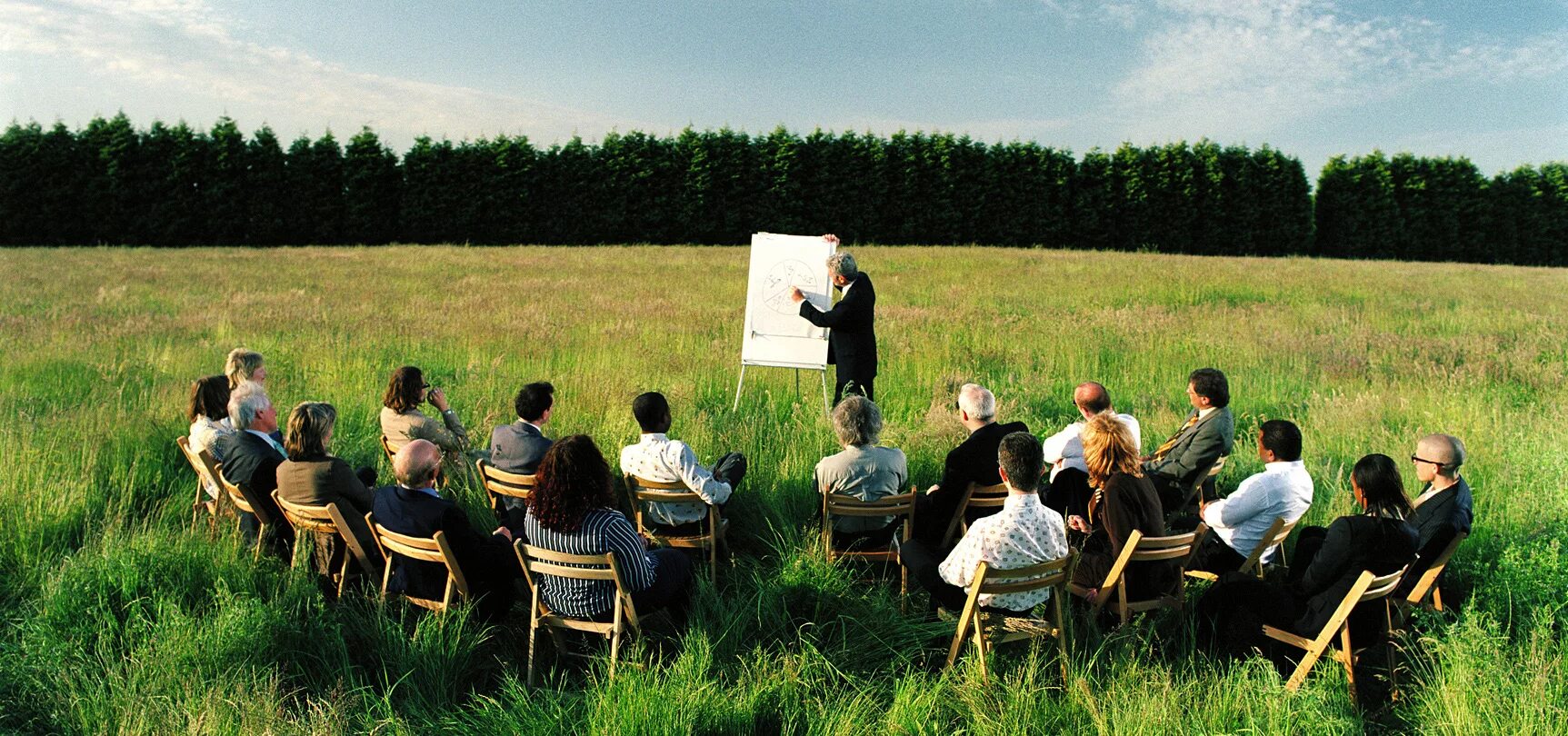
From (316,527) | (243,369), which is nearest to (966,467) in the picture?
(316,527)

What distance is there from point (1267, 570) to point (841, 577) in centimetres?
285

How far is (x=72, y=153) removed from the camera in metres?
37.2

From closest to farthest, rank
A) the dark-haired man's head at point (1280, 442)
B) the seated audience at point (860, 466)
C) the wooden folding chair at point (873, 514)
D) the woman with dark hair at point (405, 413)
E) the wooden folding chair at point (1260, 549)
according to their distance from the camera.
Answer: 1. the wooden folding chair at point (1260, 549)
2. the wooden folding chair at point (873, 514)
3. the dark-haired man's head at point (1280, 442)
4. the seated audience at point (860, 466)
5. the woman with dark hair at point (405, 413)

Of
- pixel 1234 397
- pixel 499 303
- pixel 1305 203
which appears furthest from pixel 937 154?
pixel 1234 397

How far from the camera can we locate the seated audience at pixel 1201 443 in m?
6.31

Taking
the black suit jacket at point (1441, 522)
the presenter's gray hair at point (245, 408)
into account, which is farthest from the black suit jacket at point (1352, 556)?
the presenter's gray hair at point (245, 408)

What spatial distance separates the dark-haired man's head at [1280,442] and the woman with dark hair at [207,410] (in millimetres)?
6919

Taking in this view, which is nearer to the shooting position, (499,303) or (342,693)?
(342,693)

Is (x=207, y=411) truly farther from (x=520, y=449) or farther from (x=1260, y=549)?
(x=1260, y=549)

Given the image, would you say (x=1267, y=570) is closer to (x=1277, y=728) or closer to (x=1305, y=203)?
(x=1277, y=728)

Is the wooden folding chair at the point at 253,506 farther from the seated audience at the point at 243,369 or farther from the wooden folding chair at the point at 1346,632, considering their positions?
the wooden folding chair at the point at 1346,632

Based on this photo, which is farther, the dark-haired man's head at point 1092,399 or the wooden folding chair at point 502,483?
the dark-haired man's head at point 1092,399

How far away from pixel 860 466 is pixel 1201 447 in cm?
266

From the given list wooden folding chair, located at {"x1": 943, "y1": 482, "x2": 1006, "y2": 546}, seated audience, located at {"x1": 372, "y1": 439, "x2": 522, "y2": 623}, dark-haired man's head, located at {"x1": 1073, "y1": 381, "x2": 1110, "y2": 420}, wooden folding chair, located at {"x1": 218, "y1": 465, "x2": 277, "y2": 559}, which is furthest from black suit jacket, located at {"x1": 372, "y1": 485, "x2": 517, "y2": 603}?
dark-haired man's head, located at {"x1": 1073, "y1": 381, "x2": 1110, "y2": 420}
